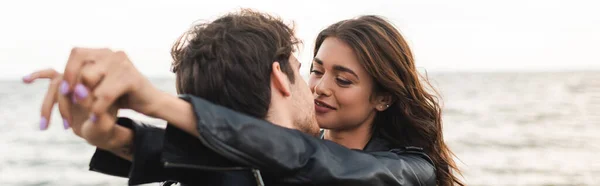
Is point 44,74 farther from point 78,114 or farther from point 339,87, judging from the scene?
point 339,87

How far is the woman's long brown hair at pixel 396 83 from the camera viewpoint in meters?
3.48

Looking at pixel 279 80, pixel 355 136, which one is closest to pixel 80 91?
pixel 279 80

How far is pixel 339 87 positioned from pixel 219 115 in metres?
1.69

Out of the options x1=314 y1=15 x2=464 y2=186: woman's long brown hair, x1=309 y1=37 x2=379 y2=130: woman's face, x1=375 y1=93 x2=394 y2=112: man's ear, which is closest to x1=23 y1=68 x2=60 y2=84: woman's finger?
x1=309 y1=37 x2=379 y2=130: woman's face

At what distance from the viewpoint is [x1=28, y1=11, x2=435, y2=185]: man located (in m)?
1.54

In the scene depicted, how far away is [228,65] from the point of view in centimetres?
194

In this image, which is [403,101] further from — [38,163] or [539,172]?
[38,163]

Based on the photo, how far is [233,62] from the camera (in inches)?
76.7

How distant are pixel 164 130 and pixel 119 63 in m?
0.43

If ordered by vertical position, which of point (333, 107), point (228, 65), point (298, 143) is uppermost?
point (228, 65)

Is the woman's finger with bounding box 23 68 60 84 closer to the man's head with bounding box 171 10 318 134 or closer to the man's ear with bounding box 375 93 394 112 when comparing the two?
the man's head with bounding box 171 10 318 134

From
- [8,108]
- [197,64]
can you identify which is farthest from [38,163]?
[8,108]

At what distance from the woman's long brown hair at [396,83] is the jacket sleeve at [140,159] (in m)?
1.65

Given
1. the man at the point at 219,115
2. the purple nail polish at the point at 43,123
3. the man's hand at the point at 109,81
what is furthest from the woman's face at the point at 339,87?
the purple nail polish at the point at 43,123
